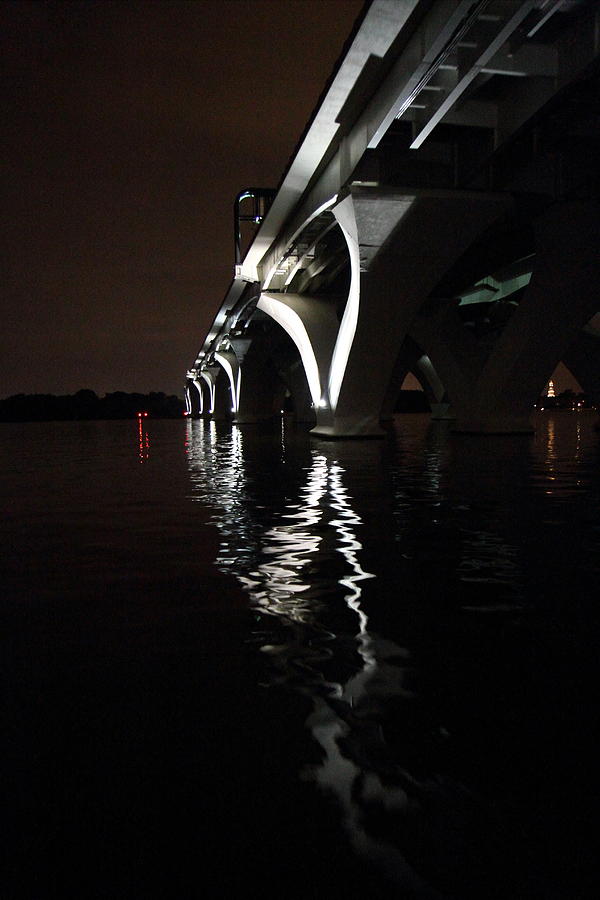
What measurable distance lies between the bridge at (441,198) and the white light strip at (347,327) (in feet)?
0.31

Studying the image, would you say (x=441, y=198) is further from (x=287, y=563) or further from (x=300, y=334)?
(x=287, y=563)

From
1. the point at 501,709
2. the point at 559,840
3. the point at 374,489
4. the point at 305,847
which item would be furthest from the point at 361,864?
the point at 374,489

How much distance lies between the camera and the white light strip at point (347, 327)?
2103 cm

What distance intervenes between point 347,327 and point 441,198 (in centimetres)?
518

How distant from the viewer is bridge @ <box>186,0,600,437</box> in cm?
1351

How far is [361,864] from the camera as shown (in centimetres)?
184

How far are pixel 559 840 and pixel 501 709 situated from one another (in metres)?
Answer: 0.87

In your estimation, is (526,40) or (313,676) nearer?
(313,676)

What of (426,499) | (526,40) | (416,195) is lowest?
(426,499)

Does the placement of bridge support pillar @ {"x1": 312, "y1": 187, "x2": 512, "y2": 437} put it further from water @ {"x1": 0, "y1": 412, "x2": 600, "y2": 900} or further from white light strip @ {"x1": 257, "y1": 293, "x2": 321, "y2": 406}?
water @ {"x1": 0, "y1": 412, "x2": 600, "y2": 900}

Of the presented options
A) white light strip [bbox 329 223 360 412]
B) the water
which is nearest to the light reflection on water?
the water

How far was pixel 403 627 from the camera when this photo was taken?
12.7 feet

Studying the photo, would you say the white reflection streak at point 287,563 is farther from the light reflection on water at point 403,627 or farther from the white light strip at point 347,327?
the white light strip at point 347,327

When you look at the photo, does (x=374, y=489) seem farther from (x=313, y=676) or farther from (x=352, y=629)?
(x=313, y=676)
